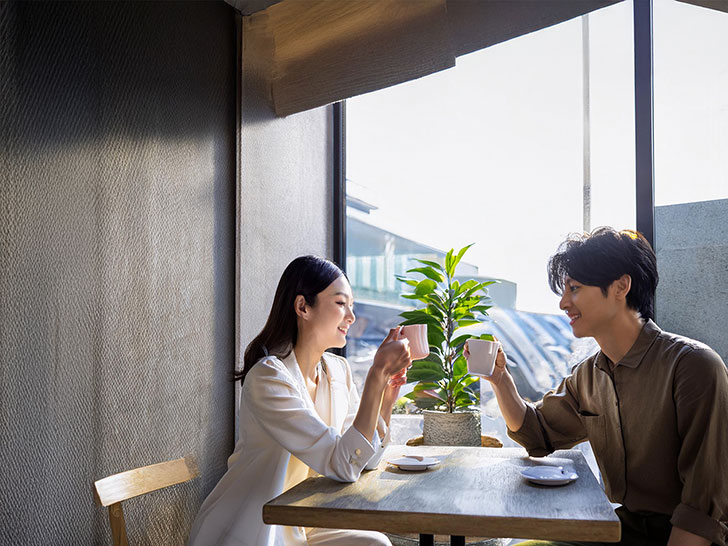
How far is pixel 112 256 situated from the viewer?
1.83m

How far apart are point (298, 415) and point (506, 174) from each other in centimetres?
153

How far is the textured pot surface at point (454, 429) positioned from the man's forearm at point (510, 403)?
1.23 feet

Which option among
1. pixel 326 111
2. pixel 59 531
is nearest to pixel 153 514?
pixel 59 531

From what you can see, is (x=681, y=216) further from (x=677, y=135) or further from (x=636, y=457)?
(x=636, y=457)

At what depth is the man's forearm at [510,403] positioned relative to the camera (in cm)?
180

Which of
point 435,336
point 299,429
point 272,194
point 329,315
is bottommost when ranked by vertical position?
point 299,429

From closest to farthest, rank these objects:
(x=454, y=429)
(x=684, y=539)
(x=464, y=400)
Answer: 1. (x=684, y=539)
2. (x=454, y=429)
3. (x=464, y=400)

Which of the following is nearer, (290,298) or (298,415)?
(298,415)

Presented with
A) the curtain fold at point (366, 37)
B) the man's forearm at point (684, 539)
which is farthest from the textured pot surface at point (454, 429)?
the curtain fold at point (366, 37)

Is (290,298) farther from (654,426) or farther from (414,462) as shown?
(654,426)

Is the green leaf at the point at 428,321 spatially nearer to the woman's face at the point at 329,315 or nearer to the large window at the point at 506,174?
the large window at the point at 506,174

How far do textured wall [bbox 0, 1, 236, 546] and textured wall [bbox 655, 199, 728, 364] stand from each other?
1.52m

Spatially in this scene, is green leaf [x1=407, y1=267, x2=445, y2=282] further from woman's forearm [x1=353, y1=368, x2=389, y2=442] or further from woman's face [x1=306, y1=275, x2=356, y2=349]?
woman's forearm [x1=353, y1=368, x2=389, y2=442]

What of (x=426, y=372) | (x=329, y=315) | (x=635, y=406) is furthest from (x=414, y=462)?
(x=426, y=372)
